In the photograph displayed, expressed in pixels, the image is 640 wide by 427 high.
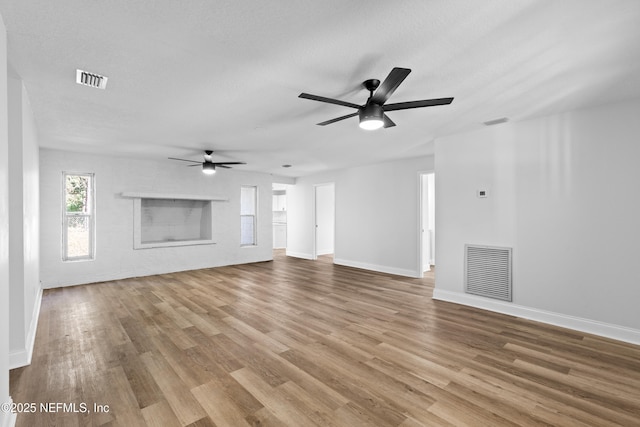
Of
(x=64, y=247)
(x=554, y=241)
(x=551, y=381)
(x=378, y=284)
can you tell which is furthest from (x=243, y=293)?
(x=554, y=241)

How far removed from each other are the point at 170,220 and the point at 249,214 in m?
2.00

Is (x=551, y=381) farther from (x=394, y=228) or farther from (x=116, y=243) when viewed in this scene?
(x=116, y=243)

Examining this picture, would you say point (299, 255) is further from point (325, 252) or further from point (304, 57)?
point (304, 57)

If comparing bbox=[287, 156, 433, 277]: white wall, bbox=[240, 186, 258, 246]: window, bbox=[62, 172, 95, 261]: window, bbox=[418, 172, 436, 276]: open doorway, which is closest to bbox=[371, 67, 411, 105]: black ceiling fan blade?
bbox=[287, 156, 433, 277]: white wall

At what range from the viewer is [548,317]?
357cm

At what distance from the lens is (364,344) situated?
293 centimetres

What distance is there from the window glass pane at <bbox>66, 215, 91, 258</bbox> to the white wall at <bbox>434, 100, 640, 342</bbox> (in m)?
6.74

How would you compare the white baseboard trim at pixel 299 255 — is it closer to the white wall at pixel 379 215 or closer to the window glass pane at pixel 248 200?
the white wall at pixel 379 215

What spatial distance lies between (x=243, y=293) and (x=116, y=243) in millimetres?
3151

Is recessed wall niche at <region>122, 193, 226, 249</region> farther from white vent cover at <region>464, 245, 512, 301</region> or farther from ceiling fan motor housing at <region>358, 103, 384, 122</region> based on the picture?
white vent cover at <region>464, 245, 512, 301</region>

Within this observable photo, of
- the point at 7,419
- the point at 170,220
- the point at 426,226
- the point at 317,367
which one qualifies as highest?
the point at 170,220

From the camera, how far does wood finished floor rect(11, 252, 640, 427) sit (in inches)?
75.5

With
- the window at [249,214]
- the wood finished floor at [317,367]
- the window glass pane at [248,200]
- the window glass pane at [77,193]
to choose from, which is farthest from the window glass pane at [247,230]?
the wood finished floor at [317,367]

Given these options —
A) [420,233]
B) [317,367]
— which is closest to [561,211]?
[420,233]
